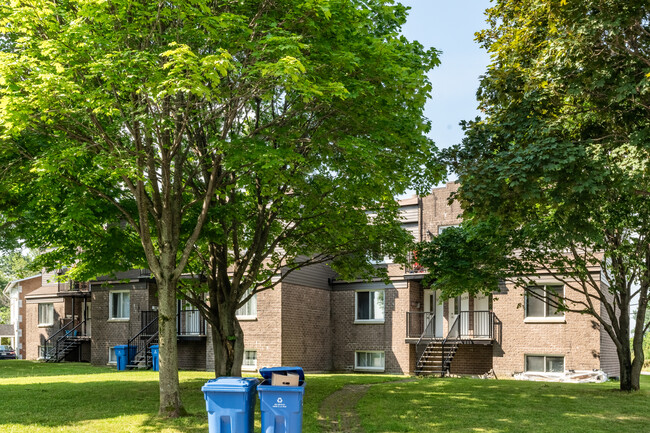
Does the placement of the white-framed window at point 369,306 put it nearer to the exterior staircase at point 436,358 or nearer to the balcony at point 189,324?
the exterior staircase at point 436,358

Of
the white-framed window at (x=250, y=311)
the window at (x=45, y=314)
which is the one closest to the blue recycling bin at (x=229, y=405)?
the white-framed window at (x=250, y=311)

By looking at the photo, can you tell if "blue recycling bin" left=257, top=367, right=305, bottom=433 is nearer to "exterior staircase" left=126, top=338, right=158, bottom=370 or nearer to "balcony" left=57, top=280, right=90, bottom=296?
"exterior staircase" left=126, top=338, right=158, bottom=370

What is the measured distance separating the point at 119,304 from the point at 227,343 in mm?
17516

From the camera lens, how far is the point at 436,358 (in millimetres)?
26703

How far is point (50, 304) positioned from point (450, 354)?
25014mm

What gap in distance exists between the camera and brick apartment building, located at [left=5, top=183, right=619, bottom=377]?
987 inches

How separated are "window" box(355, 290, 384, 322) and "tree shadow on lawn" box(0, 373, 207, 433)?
1078cm

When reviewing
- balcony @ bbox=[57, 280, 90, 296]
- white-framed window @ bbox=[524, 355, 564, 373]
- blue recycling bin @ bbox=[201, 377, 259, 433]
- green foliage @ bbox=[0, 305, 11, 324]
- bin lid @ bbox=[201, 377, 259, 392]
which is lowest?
green foliage @ bbox=[0, 305, 11, 324]

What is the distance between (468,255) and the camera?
18.2 metres

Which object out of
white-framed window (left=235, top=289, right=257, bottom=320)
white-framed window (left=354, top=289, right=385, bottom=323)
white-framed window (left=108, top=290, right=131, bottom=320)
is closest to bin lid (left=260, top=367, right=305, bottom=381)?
white-framed window (left=235, top=289, right=257, bottom=320)

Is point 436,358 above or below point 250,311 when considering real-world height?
below

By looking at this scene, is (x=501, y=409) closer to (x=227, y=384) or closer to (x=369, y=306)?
(x=227, y=384)

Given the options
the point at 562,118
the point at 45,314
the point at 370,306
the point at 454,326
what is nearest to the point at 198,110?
the point at 562,118

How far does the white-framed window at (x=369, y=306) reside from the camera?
28922mm
